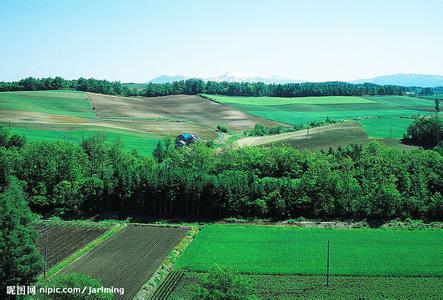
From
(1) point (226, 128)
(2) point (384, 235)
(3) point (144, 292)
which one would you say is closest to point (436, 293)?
(2) point (384, 235)

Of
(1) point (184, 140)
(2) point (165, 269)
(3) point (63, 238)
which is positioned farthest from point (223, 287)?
(1) point (184, 140)

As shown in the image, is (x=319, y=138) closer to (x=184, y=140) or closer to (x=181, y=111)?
(x=184, y=140)

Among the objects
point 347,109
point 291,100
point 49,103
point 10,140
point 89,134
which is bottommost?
point 89,134

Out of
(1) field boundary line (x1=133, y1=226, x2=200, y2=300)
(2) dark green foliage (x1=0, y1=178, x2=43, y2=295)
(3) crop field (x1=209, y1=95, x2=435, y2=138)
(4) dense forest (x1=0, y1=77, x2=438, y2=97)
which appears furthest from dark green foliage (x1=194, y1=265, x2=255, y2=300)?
(4) dense forest (x1=0, y1=77, x2=438, y2=97)

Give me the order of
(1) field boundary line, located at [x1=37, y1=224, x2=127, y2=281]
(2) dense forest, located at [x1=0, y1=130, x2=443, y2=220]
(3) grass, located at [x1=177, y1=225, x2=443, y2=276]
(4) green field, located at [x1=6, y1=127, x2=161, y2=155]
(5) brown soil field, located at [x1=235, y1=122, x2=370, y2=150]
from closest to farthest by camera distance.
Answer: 1. (1) field boundary line, located at [x1=37, y1=224, x2=127, y2=281]
2. (3) grass, located at [x1=177, y1=225, x2=443, y2=276]
3. (2) dense forest, located at [x1=0, y1=130, x2=443, y2=220]
4. (4) green field, located at [x1=6, y1=127, x2=161, y2=155]
5. (5) brown soil field, located at [x1=235, y1=122, x2=370, y2=150]

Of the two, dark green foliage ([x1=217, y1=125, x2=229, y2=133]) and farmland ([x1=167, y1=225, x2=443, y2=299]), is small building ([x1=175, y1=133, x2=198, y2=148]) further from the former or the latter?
farmland ([x1=167, y1=225, x2=443, y2=299])

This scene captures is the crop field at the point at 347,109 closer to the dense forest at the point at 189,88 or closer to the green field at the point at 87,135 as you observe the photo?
the dense forest at the point at 189,88

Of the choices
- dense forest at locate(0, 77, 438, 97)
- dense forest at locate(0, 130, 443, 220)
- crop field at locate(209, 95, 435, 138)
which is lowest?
dense forest at locate(0, 130, 443, 220)
